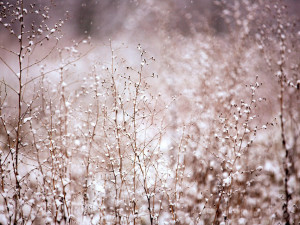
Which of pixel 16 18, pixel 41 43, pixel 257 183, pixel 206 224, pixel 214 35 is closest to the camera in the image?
pixel 16 18

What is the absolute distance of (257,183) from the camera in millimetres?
4805

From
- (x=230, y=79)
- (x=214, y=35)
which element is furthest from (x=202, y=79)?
(x=214, y=35)

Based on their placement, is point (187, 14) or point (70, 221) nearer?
point (70, 221)

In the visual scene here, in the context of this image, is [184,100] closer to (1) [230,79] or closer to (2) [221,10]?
(1) [230,79]

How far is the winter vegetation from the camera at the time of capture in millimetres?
2816

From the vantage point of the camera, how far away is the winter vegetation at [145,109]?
282cm

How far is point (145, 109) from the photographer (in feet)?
10.7

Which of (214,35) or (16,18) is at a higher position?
(214,35)

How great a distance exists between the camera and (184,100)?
5.59m

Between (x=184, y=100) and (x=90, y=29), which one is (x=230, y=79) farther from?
(x=90, y=29)

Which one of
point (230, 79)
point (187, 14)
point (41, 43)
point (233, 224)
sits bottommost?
point (233, 224)

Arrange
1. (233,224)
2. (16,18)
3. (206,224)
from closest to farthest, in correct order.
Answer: (16,18) → (233,224) → (206,224)

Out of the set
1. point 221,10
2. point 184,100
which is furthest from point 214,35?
point 184,100

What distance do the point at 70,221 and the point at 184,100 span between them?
3.70m
